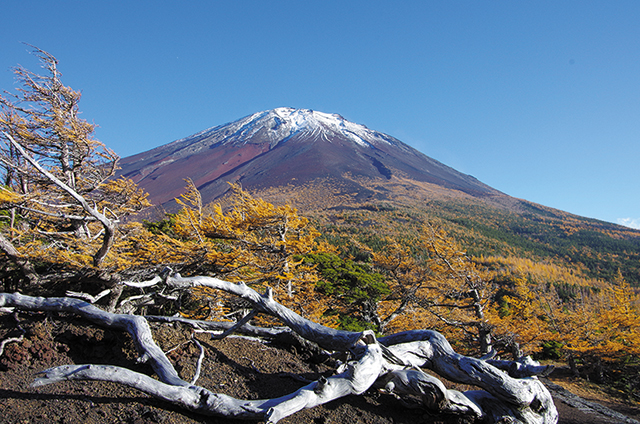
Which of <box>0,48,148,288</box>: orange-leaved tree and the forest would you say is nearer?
the forest

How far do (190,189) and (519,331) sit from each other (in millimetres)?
10229

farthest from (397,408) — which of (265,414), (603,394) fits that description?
(603,394)

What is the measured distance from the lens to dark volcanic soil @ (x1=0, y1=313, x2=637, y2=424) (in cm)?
189

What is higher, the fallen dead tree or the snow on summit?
the snow on summit

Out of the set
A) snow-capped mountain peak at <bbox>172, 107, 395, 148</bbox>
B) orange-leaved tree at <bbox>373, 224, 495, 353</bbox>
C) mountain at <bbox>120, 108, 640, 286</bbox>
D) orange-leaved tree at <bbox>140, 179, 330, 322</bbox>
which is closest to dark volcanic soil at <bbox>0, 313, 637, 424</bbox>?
orange-leaved tree at <bbox>140, 179, 330, 322</bbox>

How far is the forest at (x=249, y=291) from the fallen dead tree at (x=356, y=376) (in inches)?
0.4

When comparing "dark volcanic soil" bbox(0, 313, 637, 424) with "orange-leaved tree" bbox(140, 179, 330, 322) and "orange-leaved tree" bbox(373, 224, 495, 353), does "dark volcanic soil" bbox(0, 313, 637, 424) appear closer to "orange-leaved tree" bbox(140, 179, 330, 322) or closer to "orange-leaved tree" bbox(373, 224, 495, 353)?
"orange-leaved tree" bbox(140, 179, 330, 322)

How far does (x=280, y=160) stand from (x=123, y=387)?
102300 mm

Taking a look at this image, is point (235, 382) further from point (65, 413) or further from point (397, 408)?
point (397, 408)

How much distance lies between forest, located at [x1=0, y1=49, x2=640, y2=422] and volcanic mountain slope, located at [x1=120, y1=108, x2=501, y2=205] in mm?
68420

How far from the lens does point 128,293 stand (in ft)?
20.5

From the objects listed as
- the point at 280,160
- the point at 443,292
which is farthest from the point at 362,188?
the point at 443,292

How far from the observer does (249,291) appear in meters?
3.05

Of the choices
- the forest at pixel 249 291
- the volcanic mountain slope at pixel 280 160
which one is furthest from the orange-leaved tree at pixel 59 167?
the volcanic mountain slope at pixel 280 160
